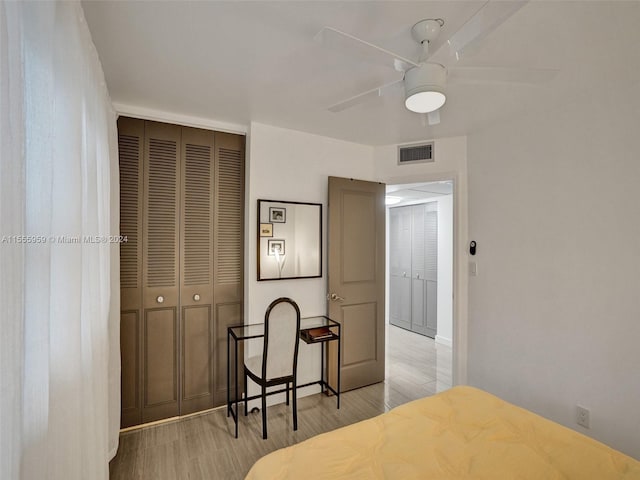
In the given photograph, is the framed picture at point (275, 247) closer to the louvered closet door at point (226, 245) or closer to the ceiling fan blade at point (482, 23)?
the louvered closet door at point (226, 245)

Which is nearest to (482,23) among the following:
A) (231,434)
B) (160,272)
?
(160,272)

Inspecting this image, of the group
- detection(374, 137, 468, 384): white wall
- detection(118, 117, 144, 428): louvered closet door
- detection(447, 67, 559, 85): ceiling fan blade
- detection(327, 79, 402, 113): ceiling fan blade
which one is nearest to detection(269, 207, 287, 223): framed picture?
detection(118, 117, 144, 428): louvered closet door

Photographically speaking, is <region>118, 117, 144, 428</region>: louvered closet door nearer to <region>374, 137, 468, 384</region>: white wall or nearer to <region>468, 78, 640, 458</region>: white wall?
<region>374, 137, 468, 384</region>: white wall

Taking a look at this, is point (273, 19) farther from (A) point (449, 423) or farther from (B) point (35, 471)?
(A) point (449, 423)

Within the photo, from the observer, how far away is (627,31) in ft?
5.07

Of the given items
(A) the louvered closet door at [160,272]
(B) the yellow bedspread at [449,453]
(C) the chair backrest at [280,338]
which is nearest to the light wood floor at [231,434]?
(A) the louvered closet door at [160,272]

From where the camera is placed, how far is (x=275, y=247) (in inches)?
117

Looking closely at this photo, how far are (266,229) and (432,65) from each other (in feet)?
6.45

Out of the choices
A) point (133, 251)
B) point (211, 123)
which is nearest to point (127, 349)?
point (133, 251)

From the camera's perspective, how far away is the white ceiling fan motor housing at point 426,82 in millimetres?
1414

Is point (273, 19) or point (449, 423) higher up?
point (273, 19)

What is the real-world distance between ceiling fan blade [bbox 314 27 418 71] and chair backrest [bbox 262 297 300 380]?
177cm

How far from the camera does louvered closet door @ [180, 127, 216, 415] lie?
8.98 feet

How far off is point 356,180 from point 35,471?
306cm
